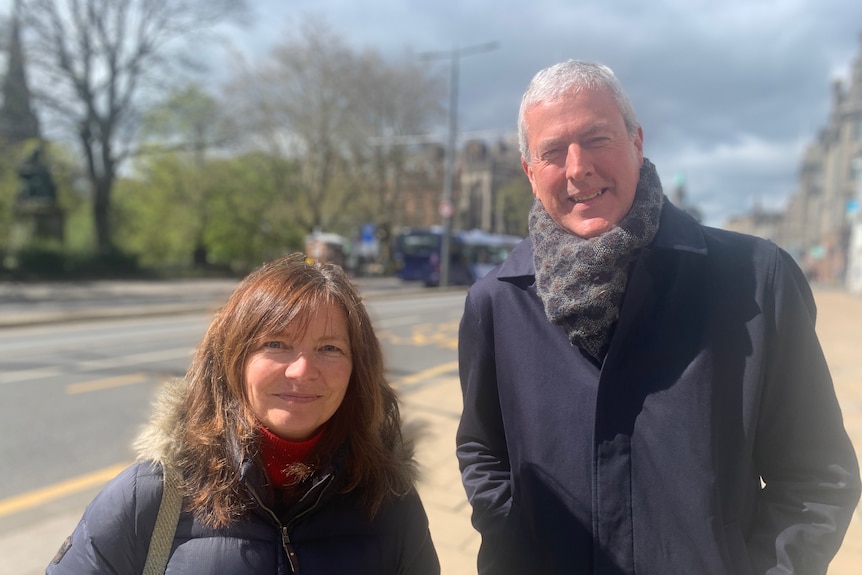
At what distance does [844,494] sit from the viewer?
1.32 metres

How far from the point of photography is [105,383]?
753cm

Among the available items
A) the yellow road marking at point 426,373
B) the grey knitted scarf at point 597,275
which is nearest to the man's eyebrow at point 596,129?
the grey knitted scarf at point 597,275

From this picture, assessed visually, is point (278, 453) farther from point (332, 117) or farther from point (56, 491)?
point (332, 117)

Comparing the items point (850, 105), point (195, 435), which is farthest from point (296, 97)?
point (850, 105)

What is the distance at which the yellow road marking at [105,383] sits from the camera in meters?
7.17

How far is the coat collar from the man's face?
0.09 m

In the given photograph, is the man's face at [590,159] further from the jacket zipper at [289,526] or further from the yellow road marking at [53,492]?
the yellow road marking at [53,492]

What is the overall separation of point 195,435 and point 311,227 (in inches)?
1375

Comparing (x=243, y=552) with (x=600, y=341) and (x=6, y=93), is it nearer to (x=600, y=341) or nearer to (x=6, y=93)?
(x=600, y=341)

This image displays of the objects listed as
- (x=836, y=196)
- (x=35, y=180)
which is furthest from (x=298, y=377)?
(x=836, y=196)

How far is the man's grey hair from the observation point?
4.74ft

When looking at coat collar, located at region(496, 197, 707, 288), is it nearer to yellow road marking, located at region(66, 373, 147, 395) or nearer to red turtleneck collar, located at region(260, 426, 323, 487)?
red turtleneck collar, located at region(260, 426, 323, 487)

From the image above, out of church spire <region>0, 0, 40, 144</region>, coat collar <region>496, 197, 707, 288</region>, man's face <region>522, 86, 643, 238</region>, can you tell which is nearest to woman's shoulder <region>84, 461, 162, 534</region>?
coat collar <region>496, 197, 707, 288</region>

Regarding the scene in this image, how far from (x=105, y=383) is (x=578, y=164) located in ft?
24.6
